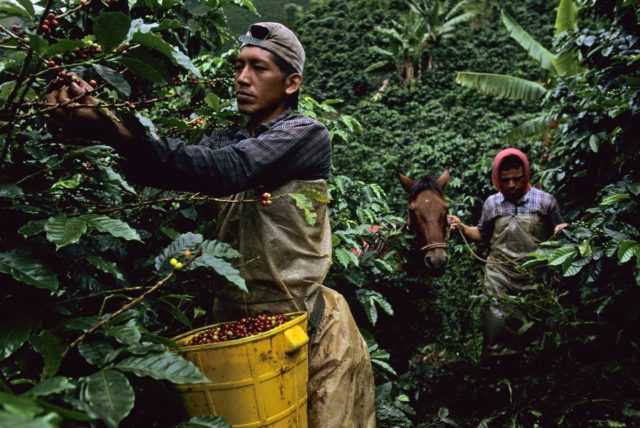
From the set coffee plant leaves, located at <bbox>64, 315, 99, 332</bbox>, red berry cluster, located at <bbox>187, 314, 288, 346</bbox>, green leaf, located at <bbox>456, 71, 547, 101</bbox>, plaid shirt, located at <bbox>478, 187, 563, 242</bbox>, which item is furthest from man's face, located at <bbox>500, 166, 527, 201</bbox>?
green leaf, located at <bbox>456, 71, 547, 101</bbox>

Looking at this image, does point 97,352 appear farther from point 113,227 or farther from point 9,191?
point 9,191

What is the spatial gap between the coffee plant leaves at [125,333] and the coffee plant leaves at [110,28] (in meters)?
0.59

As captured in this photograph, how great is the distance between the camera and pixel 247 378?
1.44 meters

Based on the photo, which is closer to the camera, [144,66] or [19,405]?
[19,405]

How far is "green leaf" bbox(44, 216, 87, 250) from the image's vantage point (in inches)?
44.3

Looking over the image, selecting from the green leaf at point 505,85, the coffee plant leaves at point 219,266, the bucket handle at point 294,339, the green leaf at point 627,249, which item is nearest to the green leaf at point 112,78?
the coffee plant leaves at point 219,266

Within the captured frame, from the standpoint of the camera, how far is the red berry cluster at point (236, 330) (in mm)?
1575

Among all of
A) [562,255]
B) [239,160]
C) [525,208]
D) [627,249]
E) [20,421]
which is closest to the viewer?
[20,421]

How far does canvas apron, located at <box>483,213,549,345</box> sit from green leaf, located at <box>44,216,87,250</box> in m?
3.98

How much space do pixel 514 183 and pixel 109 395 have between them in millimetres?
4592

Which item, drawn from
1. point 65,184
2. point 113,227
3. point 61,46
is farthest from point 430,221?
point 61,46

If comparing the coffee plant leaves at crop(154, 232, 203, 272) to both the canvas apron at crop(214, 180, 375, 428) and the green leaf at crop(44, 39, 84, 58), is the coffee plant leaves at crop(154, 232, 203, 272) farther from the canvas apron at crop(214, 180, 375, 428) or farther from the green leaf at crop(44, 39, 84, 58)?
the green leaf at crop(44, 39, 84, 58)

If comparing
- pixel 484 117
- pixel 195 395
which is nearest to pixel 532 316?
pixel 195 395

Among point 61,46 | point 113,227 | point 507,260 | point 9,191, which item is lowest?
point 507,260
